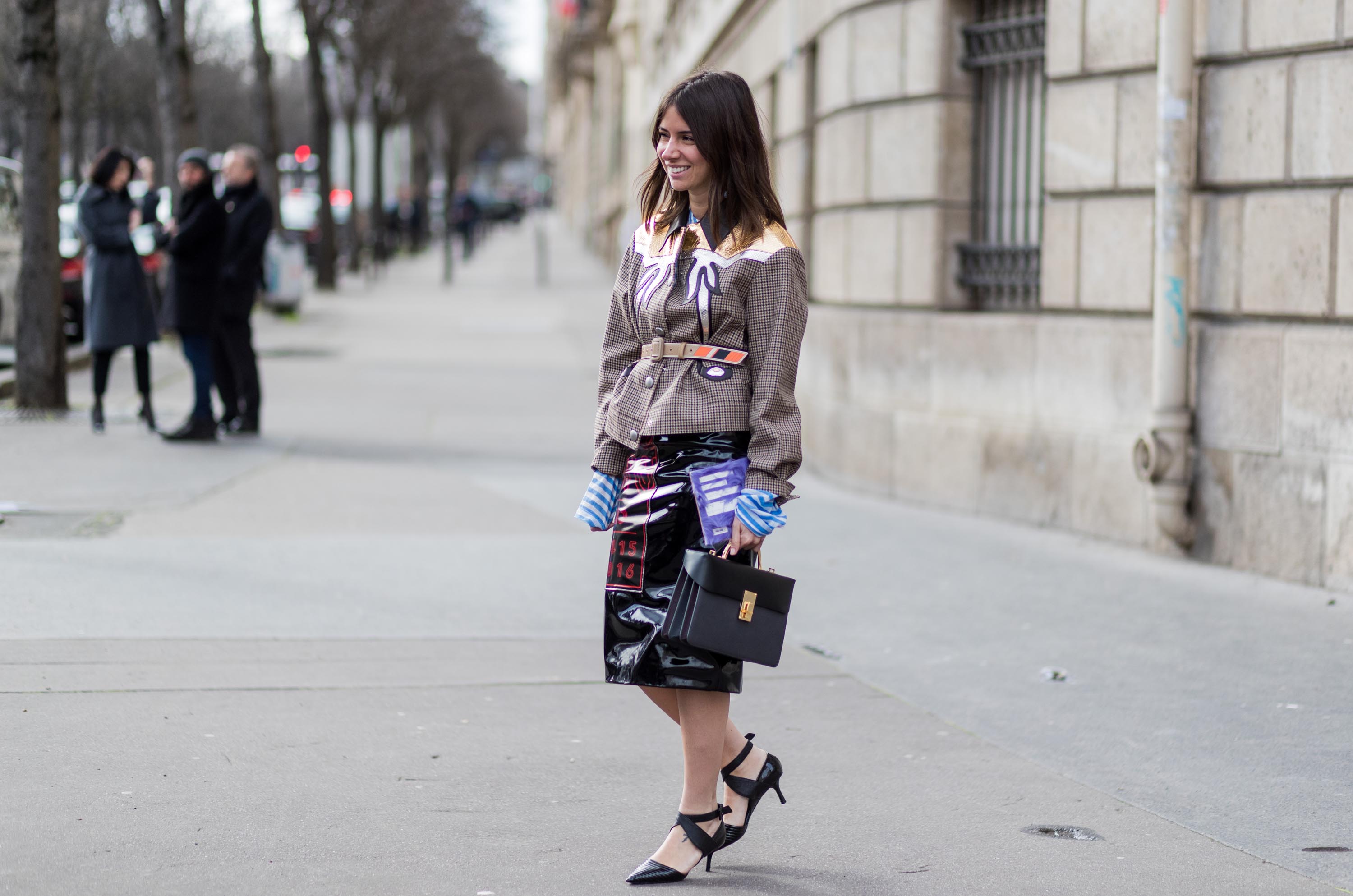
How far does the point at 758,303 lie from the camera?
384 cm

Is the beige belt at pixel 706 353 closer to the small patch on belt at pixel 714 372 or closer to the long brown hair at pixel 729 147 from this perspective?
the small patch on belt at pixel 714 372

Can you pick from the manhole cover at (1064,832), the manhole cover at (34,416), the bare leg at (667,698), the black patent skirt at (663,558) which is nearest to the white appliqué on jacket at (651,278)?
the black patent skirt at (663,558)

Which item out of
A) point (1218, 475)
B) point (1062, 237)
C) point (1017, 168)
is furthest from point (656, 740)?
point (1017, 168)

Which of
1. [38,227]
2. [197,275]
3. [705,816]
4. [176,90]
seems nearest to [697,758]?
[705,816]

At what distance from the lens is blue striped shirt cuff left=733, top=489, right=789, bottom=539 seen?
3.74m

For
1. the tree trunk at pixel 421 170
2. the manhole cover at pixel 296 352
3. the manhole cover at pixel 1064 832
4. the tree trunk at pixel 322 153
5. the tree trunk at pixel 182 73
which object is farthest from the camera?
the tree trunk at pixel 421 170

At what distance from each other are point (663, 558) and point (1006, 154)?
6184 mm

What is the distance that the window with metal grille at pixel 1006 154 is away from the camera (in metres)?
9.20

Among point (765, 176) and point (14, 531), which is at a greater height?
point (765, 176)

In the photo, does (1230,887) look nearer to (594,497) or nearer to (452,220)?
(594,497)

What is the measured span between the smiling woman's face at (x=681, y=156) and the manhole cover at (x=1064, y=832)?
71.6 inches

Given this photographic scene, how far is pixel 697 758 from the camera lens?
3938 mm

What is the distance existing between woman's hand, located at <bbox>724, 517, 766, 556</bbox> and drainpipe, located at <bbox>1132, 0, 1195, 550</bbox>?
450 centimetres

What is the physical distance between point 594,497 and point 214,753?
1562 millimetres
